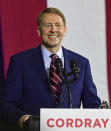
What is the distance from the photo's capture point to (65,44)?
3.00 m

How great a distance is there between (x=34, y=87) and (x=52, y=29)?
13.8 inches

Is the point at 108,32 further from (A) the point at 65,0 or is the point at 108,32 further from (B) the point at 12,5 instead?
(B) the point at 12,5

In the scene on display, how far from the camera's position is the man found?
2.00 meters

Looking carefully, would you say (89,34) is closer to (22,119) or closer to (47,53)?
(47,53)

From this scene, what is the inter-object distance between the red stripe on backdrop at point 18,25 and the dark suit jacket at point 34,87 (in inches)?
26.7

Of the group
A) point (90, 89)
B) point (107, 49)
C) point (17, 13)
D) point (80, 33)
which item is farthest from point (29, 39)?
point (90, 89)

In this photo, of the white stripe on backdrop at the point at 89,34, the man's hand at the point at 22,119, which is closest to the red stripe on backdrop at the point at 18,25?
the white stripe on backdrop at the point at 89,34

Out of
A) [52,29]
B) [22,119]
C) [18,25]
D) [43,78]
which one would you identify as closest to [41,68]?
[43,78]

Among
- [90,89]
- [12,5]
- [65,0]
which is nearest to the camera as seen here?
[90,89]

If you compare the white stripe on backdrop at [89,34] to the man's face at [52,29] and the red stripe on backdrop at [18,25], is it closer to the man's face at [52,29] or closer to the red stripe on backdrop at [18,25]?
the red stripe on backdrop at [18,25]

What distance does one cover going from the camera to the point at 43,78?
204 centimetres

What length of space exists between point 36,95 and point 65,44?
104 cm

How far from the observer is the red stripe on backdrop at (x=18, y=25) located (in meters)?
2.77

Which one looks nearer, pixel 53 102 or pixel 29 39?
pixel 53 102
